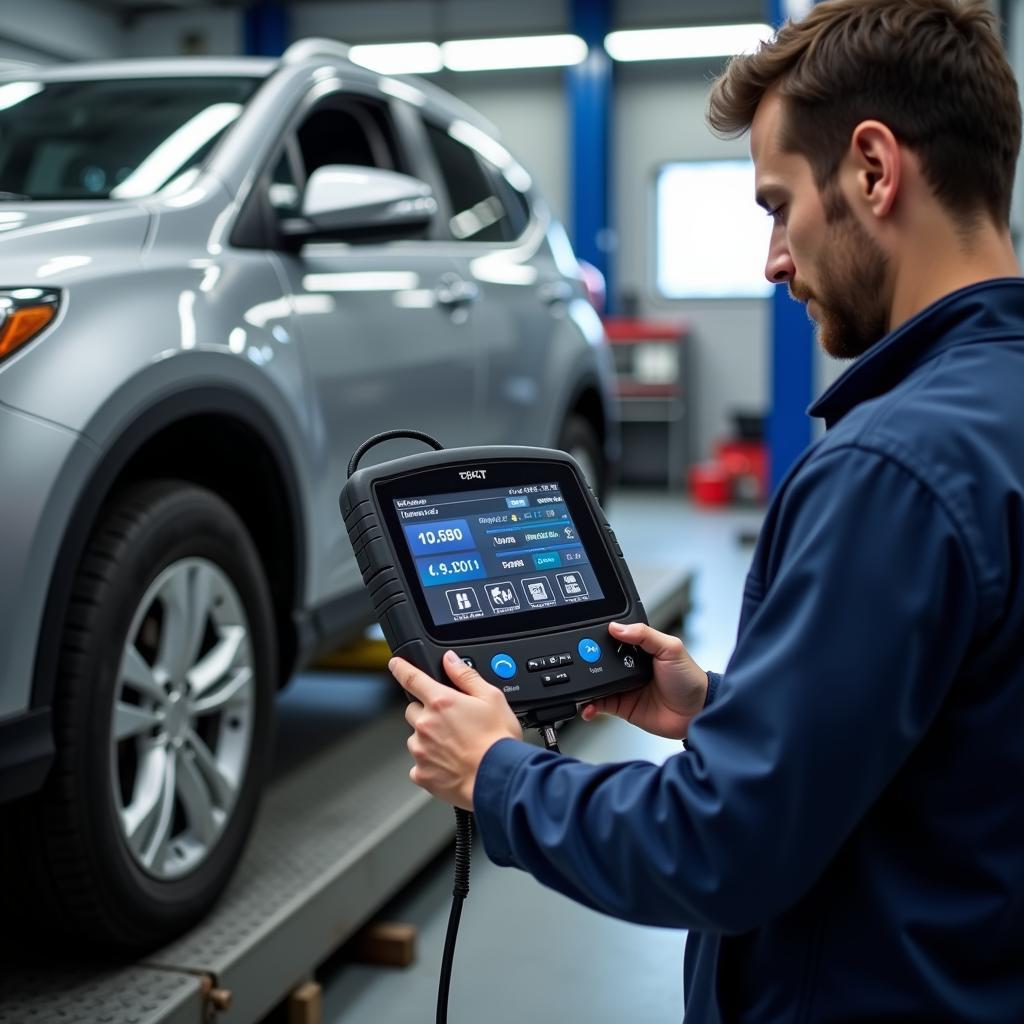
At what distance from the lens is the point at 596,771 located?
93 cm

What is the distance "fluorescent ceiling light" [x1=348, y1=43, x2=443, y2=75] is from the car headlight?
1022 centimetres

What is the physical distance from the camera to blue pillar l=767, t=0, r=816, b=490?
5465mm

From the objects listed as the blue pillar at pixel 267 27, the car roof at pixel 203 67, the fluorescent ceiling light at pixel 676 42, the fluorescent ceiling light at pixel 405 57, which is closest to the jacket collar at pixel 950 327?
the car roof at pixel 203 67

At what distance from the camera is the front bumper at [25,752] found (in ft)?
5.03

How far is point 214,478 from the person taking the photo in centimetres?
224

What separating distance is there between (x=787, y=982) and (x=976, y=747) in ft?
0.72

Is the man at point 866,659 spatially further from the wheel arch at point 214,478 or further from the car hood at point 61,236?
the car hood at point 61,236

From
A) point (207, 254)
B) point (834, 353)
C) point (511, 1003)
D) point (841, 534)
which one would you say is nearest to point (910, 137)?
point (834, 353)

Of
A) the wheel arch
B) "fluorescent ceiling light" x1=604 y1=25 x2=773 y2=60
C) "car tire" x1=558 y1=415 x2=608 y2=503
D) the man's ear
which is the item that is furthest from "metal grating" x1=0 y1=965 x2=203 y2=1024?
"fluorescent ceiling light" x1=604 y1=25 x2=773 y2=60

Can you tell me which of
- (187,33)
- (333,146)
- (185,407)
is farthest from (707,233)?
(185,407)

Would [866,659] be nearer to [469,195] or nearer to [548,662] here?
[548,662]

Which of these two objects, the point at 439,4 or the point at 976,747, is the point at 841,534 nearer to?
the point at 976,747

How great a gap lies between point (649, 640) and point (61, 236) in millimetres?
1091

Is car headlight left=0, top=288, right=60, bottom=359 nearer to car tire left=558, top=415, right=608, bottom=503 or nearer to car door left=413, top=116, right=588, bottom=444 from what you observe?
car door left=413, top=116, right=588, bottom=444
